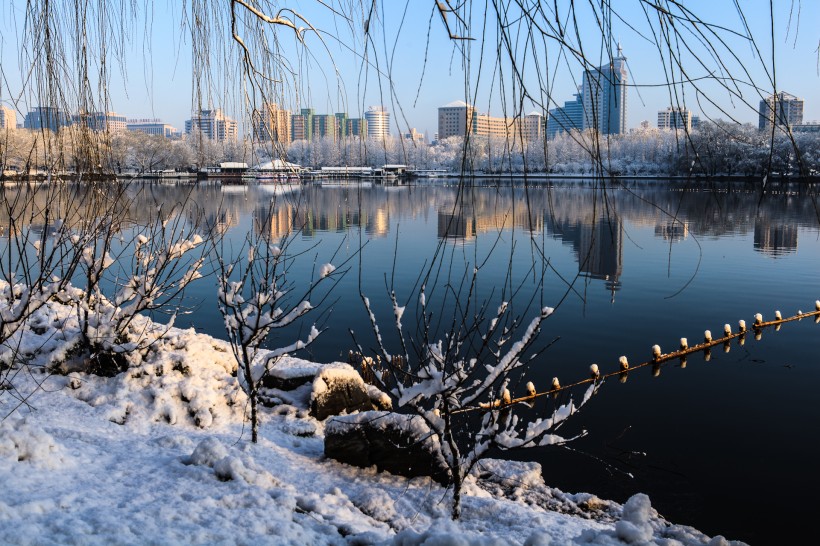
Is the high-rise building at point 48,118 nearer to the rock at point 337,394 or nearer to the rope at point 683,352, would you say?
the rock at point 337,394

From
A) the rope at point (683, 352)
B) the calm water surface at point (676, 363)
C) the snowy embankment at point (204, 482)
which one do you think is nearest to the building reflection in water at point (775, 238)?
the calm water surface at point (676, 363)

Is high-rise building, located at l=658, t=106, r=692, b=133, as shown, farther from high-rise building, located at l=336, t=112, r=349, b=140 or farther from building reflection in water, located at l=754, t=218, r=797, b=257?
building reflection in water, located at l=754, t=218, r=797, b=257

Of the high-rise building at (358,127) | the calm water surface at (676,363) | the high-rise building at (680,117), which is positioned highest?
the high-rise building at (358,127)

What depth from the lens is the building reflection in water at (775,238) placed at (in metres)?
22.5

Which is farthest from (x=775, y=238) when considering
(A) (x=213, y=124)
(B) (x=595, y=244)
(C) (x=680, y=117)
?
(C) (x=680, y=117)

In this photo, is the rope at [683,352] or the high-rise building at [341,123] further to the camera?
the rope at [683,352]

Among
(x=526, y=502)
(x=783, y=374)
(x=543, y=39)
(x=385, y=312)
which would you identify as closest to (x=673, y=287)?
(x=783, y=374)

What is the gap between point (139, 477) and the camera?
446 cm

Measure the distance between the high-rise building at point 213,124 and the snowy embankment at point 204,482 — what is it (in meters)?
1.98

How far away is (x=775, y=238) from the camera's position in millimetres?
25188

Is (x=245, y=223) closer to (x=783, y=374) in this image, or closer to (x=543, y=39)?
(x=783, y=374)

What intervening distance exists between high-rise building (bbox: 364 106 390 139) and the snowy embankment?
179 centimetres

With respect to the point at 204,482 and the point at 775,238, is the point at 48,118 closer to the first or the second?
the point at 204,482

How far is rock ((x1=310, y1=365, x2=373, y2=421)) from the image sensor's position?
746 cm
